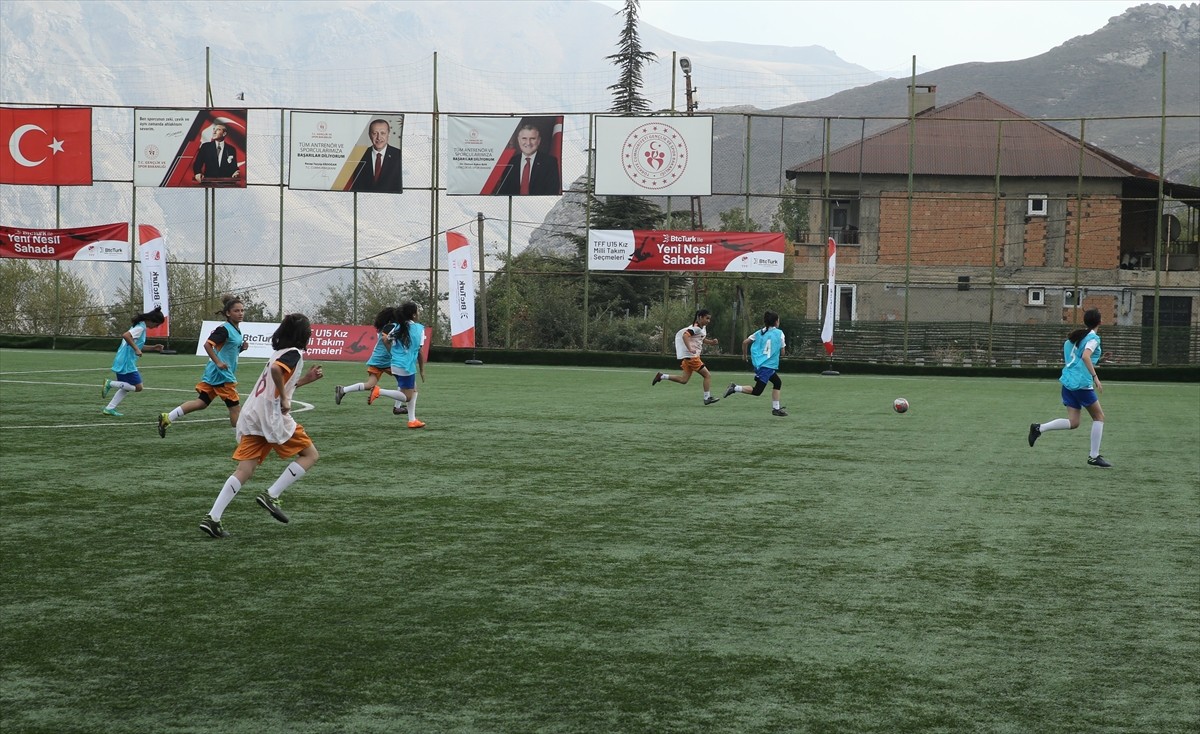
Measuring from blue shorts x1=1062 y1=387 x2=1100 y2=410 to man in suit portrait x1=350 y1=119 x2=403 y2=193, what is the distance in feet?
83.5

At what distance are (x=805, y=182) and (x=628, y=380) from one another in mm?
27449

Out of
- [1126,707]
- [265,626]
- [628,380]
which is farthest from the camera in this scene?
[628,380]

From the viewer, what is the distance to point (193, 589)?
22.2 feet

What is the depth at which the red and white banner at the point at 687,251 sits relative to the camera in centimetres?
3428

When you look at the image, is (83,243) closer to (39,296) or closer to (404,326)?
(39,296)

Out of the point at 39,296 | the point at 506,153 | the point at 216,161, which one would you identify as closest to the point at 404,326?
the point at 506,153

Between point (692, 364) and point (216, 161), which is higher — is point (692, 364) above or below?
below

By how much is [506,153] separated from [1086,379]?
24411 mm

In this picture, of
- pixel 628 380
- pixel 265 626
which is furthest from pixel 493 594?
pixel 628 380

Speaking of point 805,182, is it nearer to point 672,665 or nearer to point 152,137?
point 152,137

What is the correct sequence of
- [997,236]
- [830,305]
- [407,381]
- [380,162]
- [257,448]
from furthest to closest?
[997,236] < [380,162] < [830,305] < [407,381] < [257,448]

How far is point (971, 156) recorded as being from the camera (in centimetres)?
5366

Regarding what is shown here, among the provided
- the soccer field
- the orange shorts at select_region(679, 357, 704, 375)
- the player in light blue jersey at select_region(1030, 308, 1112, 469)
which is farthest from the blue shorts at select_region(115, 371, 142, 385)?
the player in light blue jersey at select_region(1030, 308, 1112, 469)

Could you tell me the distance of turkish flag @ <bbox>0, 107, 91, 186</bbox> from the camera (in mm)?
37000
